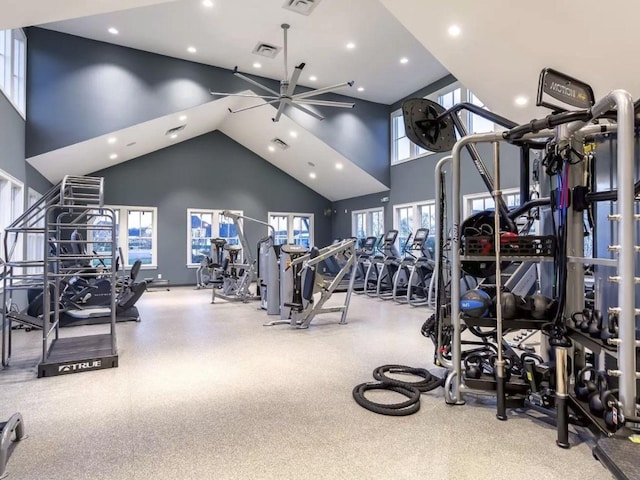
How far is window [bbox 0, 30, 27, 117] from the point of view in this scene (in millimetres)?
5285

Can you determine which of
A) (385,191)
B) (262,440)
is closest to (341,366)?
(262,440)

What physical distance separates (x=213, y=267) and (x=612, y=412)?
24.6ft

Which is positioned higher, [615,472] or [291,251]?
[291,251]

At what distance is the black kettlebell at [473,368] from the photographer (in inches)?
106

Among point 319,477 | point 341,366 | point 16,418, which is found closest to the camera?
point 319,477

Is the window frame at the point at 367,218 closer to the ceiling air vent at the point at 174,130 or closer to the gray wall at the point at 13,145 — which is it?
the ceiling air vent at the point at 174,130

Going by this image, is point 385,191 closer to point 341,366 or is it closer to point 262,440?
point 341,366

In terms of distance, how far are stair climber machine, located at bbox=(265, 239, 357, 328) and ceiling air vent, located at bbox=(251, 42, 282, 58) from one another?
13.3ft

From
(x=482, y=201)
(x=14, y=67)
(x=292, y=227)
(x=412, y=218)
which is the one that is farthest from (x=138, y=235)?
(x=482, y=201)

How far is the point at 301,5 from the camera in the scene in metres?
5.54

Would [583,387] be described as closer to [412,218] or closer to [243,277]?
[243,277]

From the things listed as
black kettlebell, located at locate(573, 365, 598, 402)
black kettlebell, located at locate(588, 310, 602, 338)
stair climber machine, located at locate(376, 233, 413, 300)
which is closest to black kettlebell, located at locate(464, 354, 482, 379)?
black kettlebell, located at locate(573, 365, 598, 402)

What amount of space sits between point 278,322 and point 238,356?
1.56m

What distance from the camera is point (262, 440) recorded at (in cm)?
216
